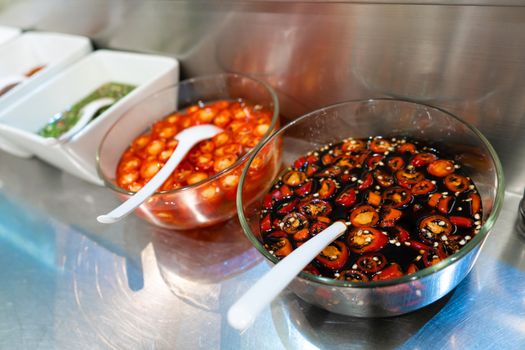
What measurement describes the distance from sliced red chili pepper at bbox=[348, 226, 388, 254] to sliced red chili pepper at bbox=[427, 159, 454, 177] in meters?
0.17

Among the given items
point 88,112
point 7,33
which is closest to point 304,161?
point 88,112

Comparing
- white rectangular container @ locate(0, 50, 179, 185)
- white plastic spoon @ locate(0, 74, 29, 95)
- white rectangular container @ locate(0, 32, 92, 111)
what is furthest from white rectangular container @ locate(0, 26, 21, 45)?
white rectangular container @ locate(0, 50, 179, 185)

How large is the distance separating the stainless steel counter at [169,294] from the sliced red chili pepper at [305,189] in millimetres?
167

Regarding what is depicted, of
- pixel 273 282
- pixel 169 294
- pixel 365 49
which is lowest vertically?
pixel 169 294

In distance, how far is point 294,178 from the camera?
0.78 m

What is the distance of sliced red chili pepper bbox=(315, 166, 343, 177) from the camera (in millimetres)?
767

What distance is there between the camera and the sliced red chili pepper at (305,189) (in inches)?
29.3

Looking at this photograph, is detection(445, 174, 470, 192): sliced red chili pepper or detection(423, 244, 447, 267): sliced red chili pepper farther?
detection(445, 174, 470, 192): sliced red chili pepper

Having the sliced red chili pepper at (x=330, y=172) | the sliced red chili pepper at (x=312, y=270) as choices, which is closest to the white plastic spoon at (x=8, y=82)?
the sliced red chili pepper at (x=330, y=172)

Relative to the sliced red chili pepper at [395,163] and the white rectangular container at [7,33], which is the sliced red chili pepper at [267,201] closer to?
the sliced red chili pepper at [395,163]

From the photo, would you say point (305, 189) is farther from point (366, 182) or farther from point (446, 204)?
point (446, 204)

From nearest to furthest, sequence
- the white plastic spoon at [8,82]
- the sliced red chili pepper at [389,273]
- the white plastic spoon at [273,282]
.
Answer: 1. the white plastic spoon at [273,282]
2. the sliced red chili pepper at [389,273]
3. the white plastic spoon at [8,82]

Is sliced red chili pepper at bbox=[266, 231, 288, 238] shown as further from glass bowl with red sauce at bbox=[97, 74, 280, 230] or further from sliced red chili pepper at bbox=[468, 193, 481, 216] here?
sliced red chili pepper at bbox=[468, 193, 481, 216]

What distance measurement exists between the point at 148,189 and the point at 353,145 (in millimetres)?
393
